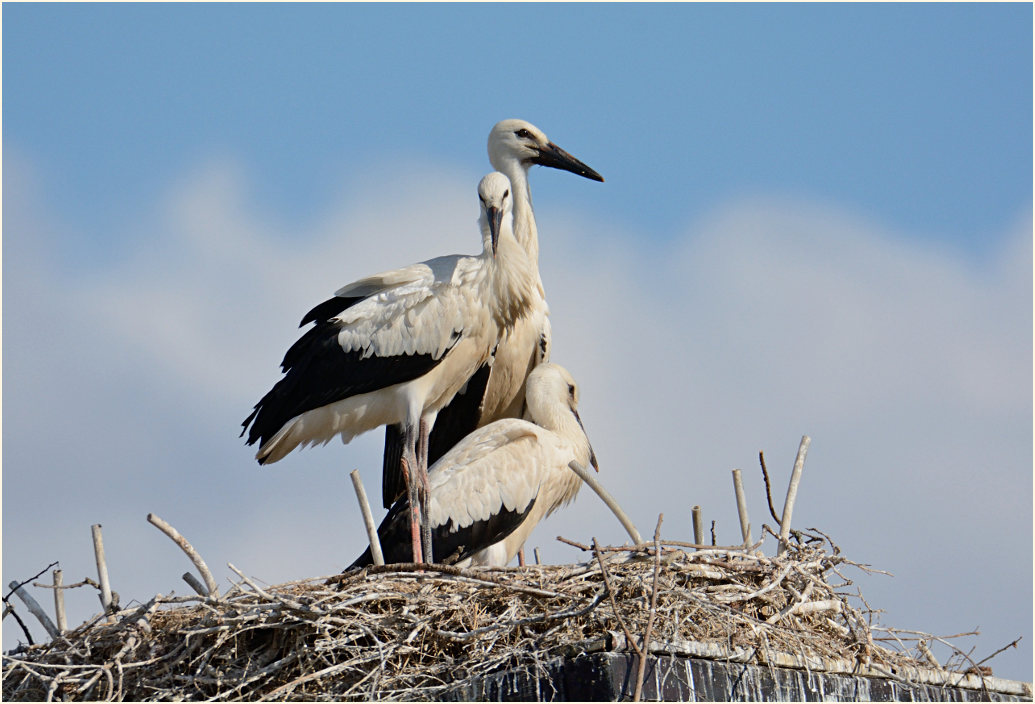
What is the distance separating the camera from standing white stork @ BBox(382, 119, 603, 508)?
816cm

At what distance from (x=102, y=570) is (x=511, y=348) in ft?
9.41

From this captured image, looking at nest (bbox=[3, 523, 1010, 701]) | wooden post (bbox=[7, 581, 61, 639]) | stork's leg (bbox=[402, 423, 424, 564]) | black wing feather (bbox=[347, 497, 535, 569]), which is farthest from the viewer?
black wing feather (bbox=[347, 497, 535, 569])

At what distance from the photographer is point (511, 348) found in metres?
8.10

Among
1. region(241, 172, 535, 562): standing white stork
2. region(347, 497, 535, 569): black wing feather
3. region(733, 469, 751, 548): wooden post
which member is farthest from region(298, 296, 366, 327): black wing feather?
region(733, 469, 751, 548): wooden post

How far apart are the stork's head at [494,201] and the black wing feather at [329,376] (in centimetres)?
59

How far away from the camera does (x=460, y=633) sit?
5254mm

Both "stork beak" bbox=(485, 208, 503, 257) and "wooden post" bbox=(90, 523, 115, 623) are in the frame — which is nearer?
"wooden post" bbox=(90, 523, 115, 623)

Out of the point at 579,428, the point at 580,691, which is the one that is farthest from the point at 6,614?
the point at 579,428

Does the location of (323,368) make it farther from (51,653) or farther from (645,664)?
(645,664)

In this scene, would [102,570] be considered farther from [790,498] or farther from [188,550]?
[790,498]

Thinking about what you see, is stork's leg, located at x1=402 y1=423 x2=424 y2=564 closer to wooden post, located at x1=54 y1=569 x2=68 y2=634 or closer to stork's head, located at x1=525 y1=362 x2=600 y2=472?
stork's head, located at x1=525 y1=362 x2=600 y2=472

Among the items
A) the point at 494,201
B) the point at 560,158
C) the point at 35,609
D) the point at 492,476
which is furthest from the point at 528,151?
the point at 35,609

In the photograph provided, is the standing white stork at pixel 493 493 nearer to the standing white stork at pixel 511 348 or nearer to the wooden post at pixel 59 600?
the standing white stork at pixel 511 348

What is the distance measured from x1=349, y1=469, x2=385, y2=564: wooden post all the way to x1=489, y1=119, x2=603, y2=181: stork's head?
287 centimetres
